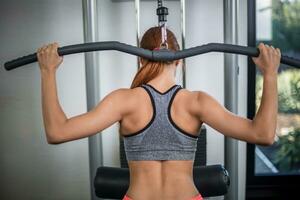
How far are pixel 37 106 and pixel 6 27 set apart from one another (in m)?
0.60

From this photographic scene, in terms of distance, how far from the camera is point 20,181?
2.86m

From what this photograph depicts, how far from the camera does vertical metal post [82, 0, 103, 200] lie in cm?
234

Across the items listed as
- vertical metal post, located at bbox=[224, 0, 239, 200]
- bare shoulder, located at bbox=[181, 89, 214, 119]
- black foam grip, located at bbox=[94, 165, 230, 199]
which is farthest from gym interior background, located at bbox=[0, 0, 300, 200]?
bare shoulder, located at bbox=[181, 89, 214, 119]

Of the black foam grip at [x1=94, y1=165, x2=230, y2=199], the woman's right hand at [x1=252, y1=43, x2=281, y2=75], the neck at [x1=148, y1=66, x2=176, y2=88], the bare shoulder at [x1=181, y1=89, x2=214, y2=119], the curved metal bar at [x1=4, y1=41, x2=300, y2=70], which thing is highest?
the curved metal bar at [x1=4, y1=41, x2=300, y2=70]

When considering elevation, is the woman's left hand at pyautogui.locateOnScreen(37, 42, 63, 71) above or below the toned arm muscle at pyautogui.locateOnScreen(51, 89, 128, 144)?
Answer: above

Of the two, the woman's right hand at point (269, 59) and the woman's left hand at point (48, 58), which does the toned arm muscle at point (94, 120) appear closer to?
the woman's left hand at point (48, 58)

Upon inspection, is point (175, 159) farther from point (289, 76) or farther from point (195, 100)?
point (289, 76)

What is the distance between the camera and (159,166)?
1476 millimetres

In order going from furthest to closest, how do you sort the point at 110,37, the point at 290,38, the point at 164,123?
the point at 290,38, the point at 110,37, the point at 164,123

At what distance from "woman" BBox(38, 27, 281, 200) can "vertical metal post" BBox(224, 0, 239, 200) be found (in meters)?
1.00

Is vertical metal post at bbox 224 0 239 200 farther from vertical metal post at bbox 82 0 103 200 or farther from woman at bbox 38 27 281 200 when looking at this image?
woman at bbox 38 27 281 200

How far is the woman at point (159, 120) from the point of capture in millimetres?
1337

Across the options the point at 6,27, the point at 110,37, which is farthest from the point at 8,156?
the point at 110,37

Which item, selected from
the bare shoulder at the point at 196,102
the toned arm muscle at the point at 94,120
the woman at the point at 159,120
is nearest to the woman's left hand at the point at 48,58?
the woman at the point at 159,120
